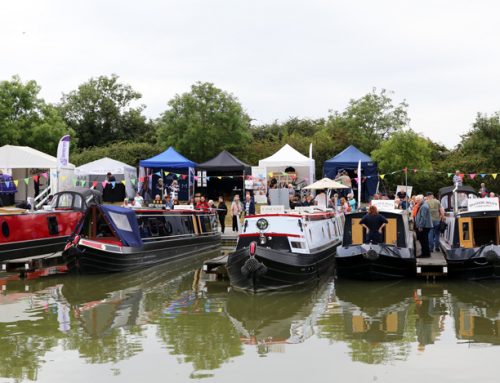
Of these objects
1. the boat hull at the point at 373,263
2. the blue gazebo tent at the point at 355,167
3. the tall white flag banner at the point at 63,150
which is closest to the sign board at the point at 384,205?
the boat hull at the point at 373,263

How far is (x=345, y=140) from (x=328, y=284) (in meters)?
24.0

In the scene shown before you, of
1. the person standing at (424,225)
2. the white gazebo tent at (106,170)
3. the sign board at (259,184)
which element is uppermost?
the white gazebo tent at (106,170)

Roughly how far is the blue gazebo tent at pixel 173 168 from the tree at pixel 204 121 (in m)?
4.95

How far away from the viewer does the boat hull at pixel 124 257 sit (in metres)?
17.1

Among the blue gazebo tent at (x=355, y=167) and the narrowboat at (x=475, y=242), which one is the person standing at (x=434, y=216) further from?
the blue gazebo tent at (x=355, y=167)

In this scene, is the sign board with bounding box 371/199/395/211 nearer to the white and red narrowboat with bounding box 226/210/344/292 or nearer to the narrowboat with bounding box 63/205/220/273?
the white and red narrowboat with bounding box 226/210/344/292

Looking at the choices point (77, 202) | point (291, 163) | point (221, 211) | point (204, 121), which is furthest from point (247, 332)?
point (204, 121)

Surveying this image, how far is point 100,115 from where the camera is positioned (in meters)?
52.0

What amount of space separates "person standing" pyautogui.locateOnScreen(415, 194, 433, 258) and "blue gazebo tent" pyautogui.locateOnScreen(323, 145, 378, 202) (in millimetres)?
13503

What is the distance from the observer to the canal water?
344 inches

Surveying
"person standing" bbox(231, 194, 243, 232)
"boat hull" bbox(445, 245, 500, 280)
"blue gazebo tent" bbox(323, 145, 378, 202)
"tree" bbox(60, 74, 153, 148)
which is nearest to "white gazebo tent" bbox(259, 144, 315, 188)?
"blue gazebo tent" bbox(323, 145, 378, 202)

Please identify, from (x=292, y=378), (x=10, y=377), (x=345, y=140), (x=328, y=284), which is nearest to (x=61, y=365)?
(x=10, y=377)

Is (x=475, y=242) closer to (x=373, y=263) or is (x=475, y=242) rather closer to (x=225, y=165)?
(x=373, y=263)

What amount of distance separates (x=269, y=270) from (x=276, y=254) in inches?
14.4
